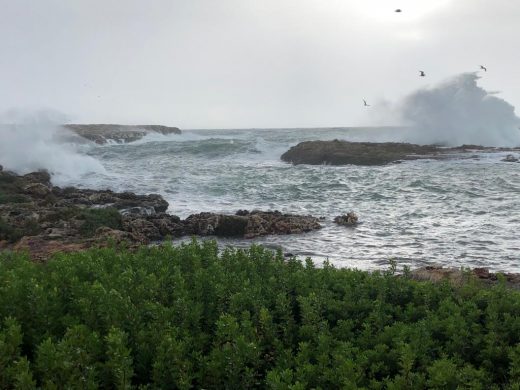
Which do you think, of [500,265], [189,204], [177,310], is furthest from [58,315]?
[189,204]

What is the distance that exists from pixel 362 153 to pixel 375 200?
19.4 m

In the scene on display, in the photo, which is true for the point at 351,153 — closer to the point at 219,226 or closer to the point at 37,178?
the point at 37,178

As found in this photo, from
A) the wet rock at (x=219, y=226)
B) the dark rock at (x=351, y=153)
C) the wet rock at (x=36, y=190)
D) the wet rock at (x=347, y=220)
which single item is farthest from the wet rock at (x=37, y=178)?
the dark rock at (x=351, y=153)

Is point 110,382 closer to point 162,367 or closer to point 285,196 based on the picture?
point 162,367

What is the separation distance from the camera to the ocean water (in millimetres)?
13938

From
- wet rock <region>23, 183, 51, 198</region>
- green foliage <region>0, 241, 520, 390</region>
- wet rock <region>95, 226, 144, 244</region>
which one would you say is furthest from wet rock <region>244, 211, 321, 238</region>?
wet rock <region>23, 183, 51, 198</region>

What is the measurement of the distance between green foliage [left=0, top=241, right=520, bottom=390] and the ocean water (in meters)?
5.75

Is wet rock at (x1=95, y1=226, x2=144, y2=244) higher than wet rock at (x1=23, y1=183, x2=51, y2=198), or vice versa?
wet rock at (x1=23, y1=183, x2=51, y2=198)

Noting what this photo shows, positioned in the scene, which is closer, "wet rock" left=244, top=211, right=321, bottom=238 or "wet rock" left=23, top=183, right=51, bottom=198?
"wet rock" left=244, top=211, right=321, bottom=238

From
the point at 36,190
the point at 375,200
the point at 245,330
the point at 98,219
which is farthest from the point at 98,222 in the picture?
the point at 375,200

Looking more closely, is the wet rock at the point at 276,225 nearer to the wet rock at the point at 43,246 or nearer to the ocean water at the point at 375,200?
the ocean water at the point at 375,200

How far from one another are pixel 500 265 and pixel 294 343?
8945mm

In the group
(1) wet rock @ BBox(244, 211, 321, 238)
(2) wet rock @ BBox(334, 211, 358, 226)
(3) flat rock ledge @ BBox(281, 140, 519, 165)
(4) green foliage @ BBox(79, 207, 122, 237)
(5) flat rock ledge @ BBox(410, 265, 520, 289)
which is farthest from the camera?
(3) flat rock ledge @ BBox(281, 140, 519, 165)

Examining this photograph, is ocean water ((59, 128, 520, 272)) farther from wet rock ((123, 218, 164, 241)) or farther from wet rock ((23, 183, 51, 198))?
wet rock ((23, 183, 51, 198))
